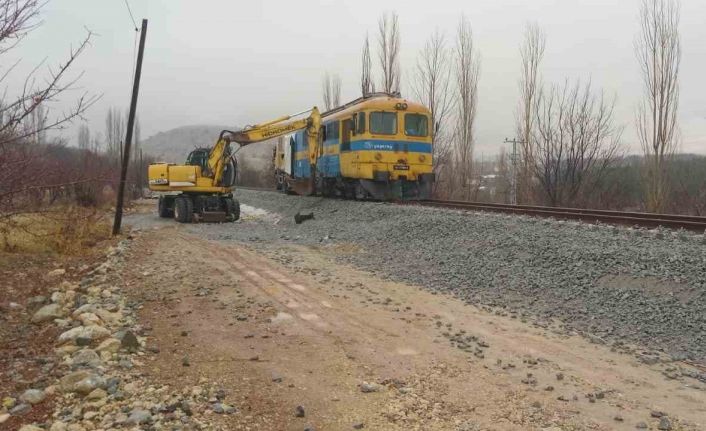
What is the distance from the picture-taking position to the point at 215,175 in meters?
21.1

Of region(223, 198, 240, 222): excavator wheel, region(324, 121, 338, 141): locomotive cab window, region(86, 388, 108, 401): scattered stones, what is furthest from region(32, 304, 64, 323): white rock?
region(223, 198, 240, 222): excavator wheel

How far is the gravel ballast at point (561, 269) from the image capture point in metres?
6.46

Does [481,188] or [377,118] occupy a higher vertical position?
[377,118]

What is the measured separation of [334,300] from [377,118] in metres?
11.3

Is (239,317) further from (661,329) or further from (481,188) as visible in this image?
(481,188)

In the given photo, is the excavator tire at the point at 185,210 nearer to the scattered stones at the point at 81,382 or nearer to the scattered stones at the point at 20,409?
the scattered stones at the point at 81,382

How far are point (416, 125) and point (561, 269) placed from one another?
37.0ft

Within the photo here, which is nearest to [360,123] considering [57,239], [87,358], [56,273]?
[57,239]

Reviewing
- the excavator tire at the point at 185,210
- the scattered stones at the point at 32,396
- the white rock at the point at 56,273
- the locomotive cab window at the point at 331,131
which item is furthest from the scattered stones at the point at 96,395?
the excavator tire at the point at 185,210

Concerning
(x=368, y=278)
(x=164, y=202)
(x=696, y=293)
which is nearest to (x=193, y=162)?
(x=164, y=202)

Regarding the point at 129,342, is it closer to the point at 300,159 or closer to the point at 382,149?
the point at 382,149

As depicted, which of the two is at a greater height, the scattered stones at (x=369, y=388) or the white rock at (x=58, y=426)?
the white rock at (x=58, y=426)

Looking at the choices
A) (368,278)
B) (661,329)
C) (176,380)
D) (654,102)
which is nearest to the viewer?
(176,380)

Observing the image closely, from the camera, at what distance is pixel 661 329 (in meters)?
6.26
